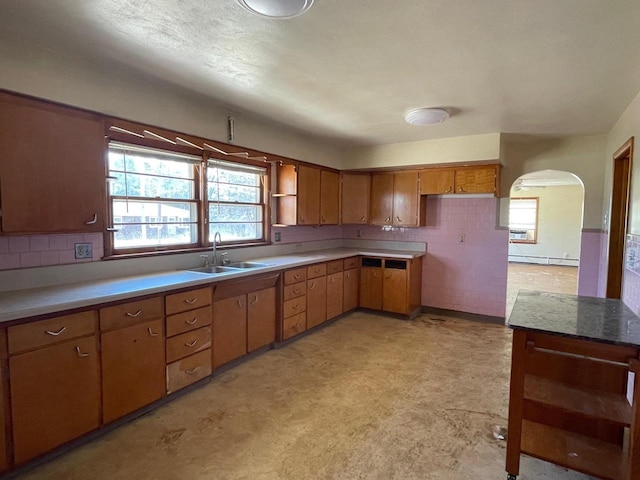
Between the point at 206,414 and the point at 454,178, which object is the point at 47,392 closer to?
Result: the point at 206,414

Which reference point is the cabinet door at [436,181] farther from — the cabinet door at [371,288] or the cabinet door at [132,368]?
the cabinet door at [132,368]

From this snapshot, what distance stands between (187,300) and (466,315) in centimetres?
382

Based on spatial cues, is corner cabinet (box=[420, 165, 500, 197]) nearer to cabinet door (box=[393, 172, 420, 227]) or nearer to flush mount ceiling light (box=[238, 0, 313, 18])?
cabinet door (box=[393, 172, 420, 227])

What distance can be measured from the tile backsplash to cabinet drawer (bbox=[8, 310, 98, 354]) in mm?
616

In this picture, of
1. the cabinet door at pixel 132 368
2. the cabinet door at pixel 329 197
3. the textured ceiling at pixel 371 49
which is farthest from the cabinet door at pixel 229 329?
the cabinet door at pixel 329 197

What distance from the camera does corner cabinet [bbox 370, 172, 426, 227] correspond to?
4922 mm

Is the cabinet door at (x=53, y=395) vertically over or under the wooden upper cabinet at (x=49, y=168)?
under

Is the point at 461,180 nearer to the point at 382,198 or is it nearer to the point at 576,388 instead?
the point at 382,198

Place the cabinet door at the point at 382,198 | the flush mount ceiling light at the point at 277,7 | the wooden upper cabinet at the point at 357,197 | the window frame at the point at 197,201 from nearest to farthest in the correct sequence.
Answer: the flush mount ceiling light at the point at 277,7, the window frame at the point at 197,201, the cabinet door at the point at 382,198, the wooden upper cabinet at the point at 357,197

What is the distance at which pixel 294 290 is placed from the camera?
384cm

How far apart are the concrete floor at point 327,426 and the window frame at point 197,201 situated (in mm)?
1237

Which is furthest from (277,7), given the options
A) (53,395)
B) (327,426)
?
(327,426)

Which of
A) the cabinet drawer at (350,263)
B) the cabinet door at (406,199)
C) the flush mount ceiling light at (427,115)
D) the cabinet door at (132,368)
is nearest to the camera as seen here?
the cabinet door at (132,368)

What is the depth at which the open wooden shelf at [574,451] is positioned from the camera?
177cm
